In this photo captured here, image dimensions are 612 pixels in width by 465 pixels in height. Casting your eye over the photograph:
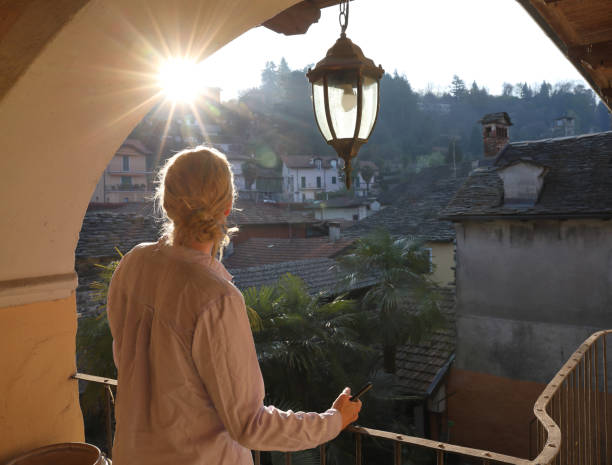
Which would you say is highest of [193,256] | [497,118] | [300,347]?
[497,118]

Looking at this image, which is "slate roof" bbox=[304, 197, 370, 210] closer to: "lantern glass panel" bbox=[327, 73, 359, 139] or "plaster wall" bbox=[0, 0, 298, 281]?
"lantern glass panel" bbox=[327, 73, 359, 139]

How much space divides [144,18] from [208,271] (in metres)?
1.07

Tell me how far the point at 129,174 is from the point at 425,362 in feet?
101

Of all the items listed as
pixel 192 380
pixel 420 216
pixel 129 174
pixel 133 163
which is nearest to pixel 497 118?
pixel 420 216

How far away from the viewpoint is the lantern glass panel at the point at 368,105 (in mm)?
2586

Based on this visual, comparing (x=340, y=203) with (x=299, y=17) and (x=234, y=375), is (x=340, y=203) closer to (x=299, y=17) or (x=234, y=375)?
(x=299, y=17)

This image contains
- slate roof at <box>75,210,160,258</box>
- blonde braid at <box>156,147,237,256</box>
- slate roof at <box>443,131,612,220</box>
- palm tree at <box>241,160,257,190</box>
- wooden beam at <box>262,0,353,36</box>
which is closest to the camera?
blonde braid at <box>156,147,237,256</box>

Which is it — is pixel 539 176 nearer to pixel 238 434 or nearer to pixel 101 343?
pixel 101 343

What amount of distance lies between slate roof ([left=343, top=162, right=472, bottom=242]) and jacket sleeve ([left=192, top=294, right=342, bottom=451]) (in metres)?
17.4

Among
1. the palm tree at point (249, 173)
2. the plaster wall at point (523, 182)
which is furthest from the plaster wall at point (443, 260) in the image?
the palm tree at point (249, 173)

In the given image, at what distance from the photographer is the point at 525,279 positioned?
12.2 m

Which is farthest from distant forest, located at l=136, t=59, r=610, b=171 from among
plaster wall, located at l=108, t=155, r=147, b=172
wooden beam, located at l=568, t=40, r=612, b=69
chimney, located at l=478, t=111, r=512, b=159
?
wooden beam, located at l=568, t=40, r=612, b=69

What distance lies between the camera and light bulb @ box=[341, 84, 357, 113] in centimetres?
258

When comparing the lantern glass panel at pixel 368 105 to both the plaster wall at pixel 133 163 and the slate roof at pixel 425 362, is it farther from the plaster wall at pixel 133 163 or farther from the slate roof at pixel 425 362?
the plaster wall at pixel 133 163
